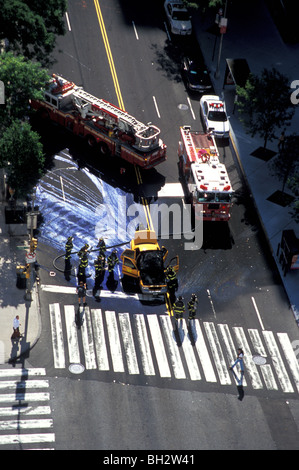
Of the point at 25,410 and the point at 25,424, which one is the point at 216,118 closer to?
the point at 25,410

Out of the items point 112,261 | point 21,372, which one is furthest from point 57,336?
point 112,261

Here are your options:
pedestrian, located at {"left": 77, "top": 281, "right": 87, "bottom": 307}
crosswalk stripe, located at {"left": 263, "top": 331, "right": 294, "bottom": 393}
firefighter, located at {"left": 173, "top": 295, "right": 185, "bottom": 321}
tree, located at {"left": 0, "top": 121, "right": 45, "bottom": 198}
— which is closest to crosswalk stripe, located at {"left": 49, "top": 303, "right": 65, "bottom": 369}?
pedestrian, located at {"left": 77, "top": 281, "right": 87, "bottom": 307}

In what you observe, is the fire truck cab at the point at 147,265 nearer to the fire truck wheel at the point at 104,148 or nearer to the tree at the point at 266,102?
the fire truck wheel at the point at 104,148

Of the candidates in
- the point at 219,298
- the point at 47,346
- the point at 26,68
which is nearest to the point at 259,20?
the point at 26,68

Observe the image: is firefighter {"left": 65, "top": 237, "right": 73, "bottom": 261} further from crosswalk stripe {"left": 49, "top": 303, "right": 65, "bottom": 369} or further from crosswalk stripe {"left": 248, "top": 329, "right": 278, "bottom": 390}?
crosswalk stripe {"left": 248, "top": 329, "right": 278, "bottom": 390}

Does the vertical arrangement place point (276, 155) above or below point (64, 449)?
above

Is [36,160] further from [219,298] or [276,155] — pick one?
[276,155]

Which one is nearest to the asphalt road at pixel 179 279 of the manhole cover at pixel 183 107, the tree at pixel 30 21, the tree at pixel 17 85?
the manhole cover at pixel 183 107
